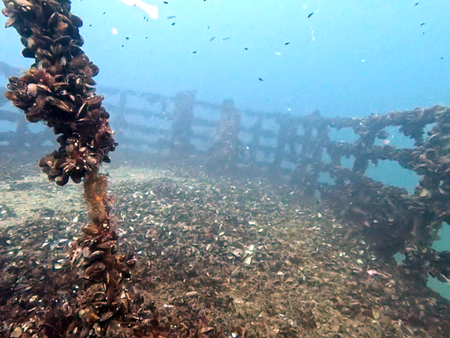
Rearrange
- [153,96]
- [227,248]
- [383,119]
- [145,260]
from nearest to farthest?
1. [145,260]
2. [227,248]
3. [383,119]
4. [153,96]

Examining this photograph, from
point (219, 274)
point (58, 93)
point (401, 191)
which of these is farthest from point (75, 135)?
point (401, 191)

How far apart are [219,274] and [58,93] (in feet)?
21.1

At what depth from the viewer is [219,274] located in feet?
25.4

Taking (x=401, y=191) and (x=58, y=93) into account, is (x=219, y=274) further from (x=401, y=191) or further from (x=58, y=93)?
(x=401, y=191)

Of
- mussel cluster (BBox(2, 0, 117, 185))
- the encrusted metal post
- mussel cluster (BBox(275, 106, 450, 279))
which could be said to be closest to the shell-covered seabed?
the encrusted metal post

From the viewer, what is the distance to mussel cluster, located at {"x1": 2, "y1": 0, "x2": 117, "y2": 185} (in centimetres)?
418

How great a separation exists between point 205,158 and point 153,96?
35.2 ft

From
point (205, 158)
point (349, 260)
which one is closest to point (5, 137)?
point (205, 158)

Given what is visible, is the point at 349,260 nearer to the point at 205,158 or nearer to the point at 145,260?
the point at 145,260

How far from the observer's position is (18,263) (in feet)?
21.8

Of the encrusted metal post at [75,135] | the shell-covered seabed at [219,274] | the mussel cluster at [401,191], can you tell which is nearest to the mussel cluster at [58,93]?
the encrusted metal post at [75,135]

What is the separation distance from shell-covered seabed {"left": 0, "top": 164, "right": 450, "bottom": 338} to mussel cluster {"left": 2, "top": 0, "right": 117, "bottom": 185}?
153 centimetres

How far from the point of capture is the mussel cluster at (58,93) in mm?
4176

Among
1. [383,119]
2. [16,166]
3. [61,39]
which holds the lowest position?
[16,166]
